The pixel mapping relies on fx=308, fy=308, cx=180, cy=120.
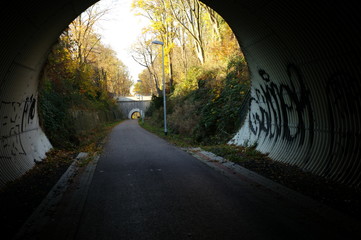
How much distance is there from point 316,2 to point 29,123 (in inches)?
351

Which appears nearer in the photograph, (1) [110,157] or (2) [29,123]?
(2) [29,123]

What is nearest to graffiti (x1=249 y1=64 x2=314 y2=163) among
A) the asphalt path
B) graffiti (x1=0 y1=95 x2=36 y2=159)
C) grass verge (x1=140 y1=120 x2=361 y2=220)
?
grass verge (x1=140 y1=120 x2=361 y2=220)

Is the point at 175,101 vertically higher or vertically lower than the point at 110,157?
higher

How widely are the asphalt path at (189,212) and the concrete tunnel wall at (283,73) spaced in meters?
Result: 2.02

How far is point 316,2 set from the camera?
5824 millimetres

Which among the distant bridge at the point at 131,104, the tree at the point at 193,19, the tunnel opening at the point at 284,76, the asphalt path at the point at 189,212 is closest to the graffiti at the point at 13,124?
the tunnel opening at the point at 284,76

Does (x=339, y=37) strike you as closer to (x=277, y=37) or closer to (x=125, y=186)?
(x=277, y=37)

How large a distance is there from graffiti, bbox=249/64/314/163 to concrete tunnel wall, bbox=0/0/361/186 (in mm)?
28

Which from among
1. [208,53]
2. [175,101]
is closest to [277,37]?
[208,53]

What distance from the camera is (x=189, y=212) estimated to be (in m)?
5.14

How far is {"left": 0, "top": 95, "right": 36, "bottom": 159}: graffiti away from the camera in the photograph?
24.5 feet

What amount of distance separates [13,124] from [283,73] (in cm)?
756

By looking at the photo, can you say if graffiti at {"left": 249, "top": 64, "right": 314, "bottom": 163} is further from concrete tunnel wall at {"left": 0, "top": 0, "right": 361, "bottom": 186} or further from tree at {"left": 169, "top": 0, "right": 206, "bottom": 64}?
tree at {"left": 169, "top": 0, "right": 206, "bottom": 64}

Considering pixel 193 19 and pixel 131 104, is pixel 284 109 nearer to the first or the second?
pixel 193 19
